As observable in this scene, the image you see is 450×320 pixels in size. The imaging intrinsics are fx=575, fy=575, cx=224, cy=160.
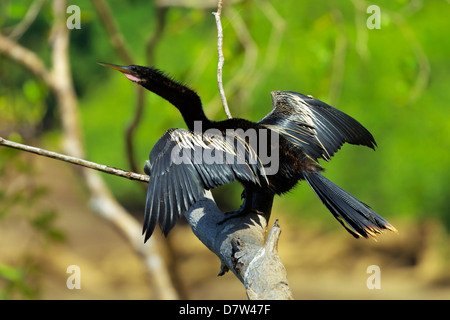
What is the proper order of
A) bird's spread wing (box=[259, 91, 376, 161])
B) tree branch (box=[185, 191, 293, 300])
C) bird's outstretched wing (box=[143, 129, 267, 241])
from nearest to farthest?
1. tree branch (box=[185, 191, 293, 300])
2. bird's outstretched wing (box=[143, 129, 267, 241])
3. bird's spread wing (box=[259, 91, 376, 161])

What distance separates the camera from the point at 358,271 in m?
3.85

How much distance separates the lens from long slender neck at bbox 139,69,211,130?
162 cm

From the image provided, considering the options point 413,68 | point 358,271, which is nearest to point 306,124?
point 413,68

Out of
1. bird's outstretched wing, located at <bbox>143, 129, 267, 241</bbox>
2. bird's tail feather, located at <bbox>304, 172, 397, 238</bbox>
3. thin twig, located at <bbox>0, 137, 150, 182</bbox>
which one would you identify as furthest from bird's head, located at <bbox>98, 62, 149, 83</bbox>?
bird's tail feather, located at <bbox>304, 172, 397, 238</bbox>

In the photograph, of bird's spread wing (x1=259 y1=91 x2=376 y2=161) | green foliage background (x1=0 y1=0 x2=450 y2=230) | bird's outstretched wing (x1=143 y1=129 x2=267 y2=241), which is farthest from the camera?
green foliage background (x1=0 y1=0 x2=450 y2=230)

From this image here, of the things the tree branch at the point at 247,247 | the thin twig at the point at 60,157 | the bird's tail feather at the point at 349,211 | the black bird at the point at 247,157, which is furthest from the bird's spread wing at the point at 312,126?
the thin twig at the point at 60,157

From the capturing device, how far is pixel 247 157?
4.57 feet

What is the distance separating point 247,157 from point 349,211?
273 mm

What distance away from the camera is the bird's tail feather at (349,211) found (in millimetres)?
1319

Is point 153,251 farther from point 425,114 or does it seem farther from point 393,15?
point 425,114

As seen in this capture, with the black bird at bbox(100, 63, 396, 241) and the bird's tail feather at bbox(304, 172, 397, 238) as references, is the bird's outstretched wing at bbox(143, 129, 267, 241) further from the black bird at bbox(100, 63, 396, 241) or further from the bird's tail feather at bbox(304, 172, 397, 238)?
the bird's tail feather at bbox(304, 172, 397, 238)

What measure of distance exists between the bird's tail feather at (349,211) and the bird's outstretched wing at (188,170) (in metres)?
0.15

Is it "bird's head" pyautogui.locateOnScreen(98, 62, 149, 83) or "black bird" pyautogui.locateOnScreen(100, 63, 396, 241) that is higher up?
"bird's head" pyautogui.locateOnScreen(98, 62, 149, 83)

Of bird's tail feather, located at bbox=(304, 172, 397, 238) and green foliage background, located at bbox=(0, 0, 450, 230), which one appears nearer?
bird's tail feather, located at bbox=(304, 172, 397, 238)
